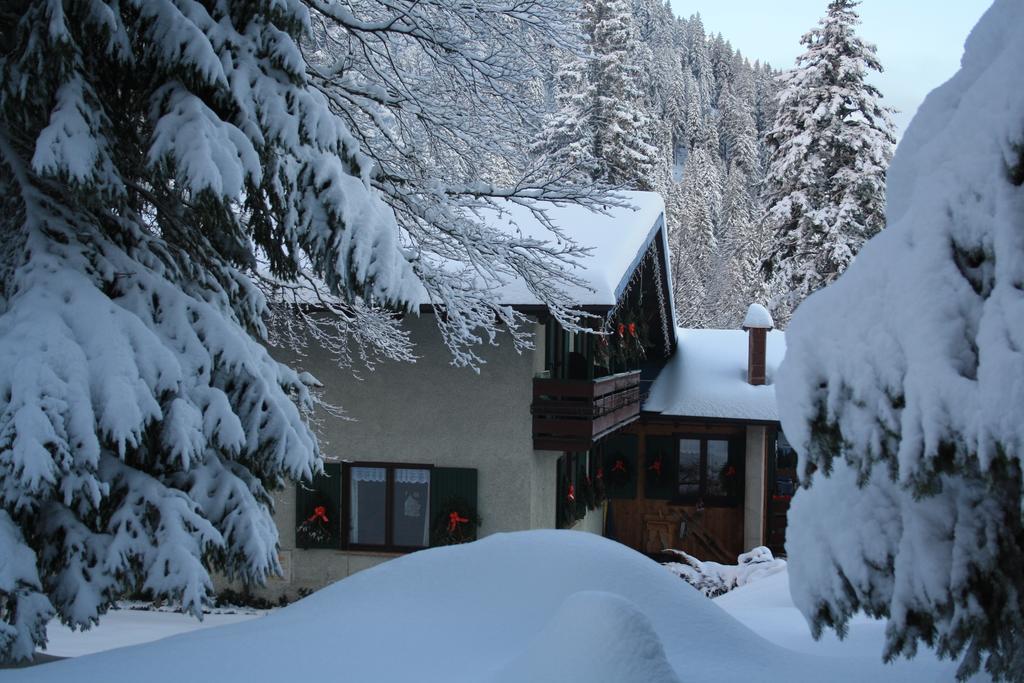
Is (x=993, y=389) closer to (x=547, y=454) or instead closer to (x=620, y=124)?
(x=547, y=454)

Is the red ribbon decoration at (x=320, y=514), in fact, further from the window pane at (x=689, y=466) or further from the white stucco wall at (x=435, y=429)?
the window pane at (x=689, y=466)

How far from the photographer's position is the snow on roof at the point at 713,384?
20.7 m

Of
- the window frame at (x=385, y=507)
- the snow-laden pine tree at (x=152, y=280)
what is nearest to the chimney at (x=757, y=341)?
the window frame at (x=385, y=507)

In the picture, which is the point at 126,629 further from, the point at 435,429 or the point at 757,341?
the point at 757,341

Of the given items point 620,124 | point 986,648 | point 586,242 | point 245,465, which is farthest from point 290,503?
point 620,124

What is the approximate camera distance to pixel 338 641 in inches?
194

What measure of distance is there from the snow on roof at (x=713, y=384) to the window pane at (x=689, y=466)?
1271 mm

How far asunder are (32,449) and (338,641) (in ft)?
6.79

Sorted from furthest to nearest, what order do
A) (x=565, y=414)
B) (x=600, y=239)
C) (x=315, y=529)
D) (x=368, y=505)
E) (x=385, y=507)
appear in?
1. (x=600, y=239)
2. (x=368, y=505)
3. (x=385, y=507)
4. (x=315, y=529)
5. (x=565, y=414)

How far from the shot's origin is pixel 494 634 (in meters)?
5.08

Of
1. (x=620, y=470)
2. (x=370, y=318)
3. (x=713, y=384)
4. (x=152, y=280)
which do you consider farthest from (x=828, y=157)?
(x=152, y=280)

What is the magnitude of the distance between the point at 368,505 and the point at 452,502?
1.53 m

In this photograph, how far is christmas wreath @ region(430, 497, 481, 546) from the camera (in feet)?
47.0

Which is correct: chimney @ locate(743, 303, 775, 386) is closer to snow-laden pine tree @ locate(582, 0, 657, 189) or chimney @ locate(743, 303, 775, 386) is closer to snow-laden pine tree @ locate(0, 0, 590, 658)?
snow-laden pine tree @ locate(582, 0, 657, 189)
